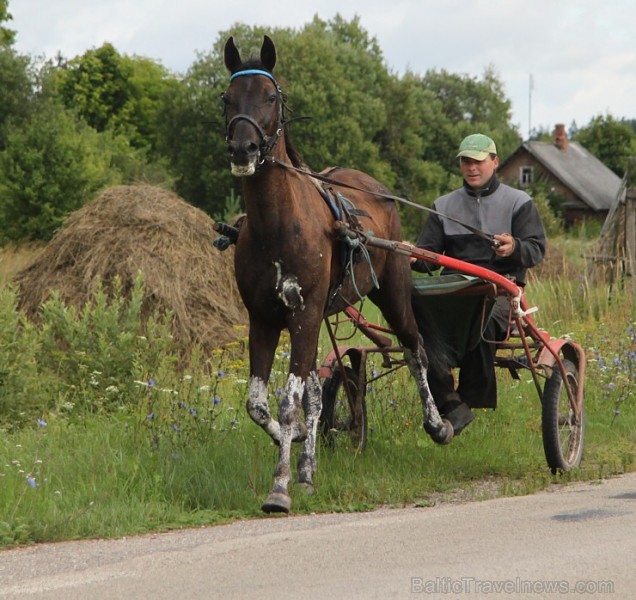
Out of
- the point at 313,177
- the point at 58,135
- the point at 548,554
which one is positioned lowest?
the point at 548,554

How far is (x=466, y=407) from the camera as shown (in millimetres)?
9000

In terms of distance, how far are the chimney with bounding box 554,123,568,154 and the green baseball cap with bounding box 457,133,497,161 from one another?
254 ft

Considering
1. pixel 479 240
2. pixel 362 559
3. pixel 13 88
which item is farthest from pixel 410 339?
pixel 13 88

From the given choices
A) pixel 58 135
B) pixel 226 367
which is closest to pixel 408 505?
pixel 226 367

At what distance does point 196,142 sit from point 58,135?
21344 mm

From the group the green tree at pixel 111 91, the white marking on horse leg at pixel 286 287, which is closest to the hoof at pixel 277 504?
the white marking on horse leg at pixel 286 287

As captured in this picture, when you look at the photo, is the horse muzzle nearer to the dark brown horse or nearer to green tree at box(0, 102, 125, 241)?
the dark brown horse

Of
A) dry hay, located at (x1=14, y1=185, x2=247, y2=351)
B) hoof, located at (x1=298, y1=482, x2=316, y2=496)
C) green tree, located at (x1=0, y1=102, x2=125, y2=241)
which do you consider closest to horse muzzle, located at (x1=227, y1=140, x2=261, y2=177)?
hoof, located at (x1=298, y1=482, x2=316, y2=496)

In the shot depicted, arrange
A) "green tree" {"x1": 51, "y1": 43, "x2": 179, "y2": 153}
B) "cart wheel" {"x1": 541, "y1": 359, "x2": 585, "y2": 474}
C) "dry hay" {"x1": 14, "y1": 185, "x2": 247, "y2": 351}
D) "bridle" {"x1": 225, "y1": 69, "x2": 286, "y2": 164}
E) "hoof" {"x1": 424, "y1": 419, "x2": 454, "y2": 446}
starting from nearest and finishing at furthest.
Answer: "bridle" {"x1": 225, "y1": 69, "x2": 286, "y2": 164}
"cart wheel" {"x1": 541, "y1": 359, "x2": 585, "y2": 474}
"hoof" {"x1": 424, "y1": 419, "x2": 454, "y2": 446}
"dry hay" {"x1": 14, "y1": 185, "x2": 247, "y2": 351}
"green tree" {"x1": 51, "y1": 43, "x2": 179, "y2": 153}

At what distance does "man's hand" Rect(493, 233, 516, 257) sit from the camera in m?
8.42

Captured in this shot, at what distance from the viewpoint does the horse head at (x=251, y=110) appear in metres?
6.78

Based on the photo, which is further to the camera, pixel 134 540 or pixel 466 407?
pixel 466 407

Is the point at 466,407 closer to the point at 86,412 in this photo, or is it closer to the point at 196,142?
the point at 86,412

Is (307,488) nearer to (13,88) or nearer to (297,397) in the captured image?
(297,397)
